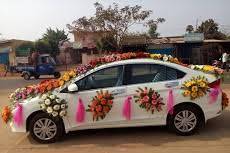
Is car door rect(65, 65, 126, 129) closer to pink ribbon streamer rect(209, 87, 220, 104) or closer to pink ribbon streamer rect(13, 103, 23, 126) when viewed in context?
pink ribbon streamer rect(13, 103, 23, 126)

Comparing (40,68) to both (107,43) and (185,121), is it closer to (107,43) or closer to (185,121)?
(107,43)

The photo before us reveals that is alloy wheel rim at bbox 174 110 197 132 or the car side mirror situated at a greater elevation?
the car side mirror

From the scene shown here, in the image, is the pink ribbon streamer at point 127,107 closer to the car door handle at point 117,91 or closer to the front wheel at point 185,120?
→ the car door handle at point 117,91

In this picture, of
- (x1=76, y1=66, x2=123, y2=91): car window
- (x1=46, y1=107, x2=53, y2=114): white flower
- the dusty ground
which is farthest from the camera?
(x1=76, y1=66, x2=123, y2=91): car window

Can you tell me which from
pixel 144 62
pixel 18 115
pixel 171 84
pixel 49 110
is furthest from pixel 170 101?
pixel 18 115

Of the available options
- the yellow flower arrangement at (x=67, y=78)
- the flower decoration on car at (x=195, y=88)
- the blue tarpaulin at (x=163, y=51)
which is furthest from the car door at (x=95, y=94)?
the blue tarpaulin at (x=163, y=51)

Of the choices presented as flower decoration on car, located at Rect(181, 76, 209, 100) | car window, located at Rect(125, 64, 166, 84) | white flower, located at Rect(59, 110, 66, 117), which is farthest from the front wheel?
Result: white flower, located at Rect(59, 110, 66, 117)

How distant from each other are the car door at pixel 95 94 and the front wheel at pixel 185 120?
42.1 inches

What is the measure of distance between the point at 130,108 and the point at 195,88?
1314 millimetres

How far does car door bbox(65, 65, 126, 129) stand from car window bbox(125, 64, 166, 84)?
0.18 meters

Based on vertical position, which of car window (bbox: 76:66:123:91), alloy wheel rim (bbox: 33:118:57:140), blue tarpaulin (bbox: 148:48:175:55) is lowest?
alloy wheel rim (bbox: 33:118:57:140)

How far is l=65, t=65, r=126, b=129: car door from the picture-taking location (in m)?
8.16

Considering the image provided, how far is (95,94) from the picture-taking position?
820 cm

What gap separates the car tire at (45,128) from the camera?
26.9ft
